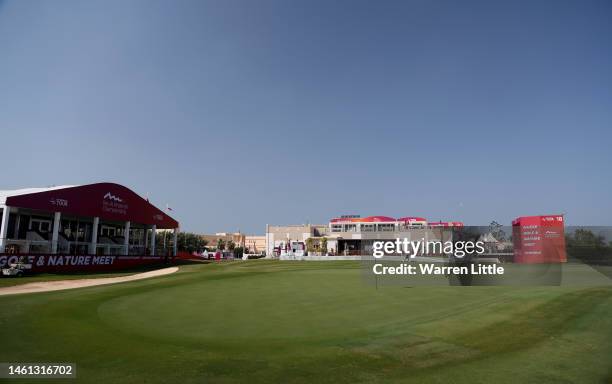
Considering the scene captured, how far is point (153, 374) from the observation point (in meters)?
8.22

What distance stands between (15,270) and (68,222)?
2661 centimetres

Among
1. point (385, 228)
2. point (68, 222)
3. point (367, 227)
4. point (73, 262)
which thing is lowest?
point (73, 262)

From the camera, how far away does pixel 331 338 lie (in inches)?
440

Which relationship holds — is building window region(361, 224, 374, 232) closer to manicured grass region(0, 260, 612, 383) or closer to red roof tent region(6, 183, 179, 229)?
red roof tent region(6, 183, 179, 229)

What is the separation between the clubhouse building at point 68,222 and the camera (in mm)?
41791

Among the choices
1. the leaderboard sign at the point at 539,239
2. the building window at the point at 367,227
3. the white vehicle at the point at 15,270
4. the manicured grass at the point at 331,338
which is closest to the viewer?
the manicured grass at the point at 331,338

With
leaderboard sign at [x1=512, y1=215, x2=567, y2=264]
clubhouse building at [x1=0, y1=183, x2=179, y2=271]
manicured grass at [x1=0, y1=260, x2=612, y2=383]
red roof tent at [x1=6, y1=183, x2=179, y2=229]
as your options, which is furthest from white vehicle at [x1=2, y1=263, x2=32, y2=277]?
leaderboard sign at [x1=512, y1=215, x2=567, y2=264]

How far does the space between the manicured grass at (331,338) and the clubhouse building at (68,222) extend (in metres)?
27.3

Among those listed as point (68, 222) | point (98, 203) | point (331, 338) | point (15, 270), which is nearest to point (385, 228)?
point (98, 203)

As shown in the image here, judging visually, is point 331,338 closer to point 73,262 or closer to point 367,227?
point 73,262

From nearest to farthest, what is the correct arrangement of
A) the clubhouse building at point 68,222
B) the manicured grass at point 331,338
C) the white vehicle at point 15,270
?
the manicured grass at point 331,338
the white vehicle at point 15,270
the clubhouse building at point 68,222

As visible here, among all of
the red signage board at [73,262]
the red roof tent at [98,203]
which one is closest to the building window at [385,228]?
the red roof tent at [98,203]

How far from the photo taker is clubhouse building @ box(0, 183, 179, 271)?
4179cm

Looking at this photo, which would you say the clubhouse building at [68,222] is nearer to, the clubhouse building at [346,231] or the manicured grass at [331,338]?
the manicured grass at [331,338]
